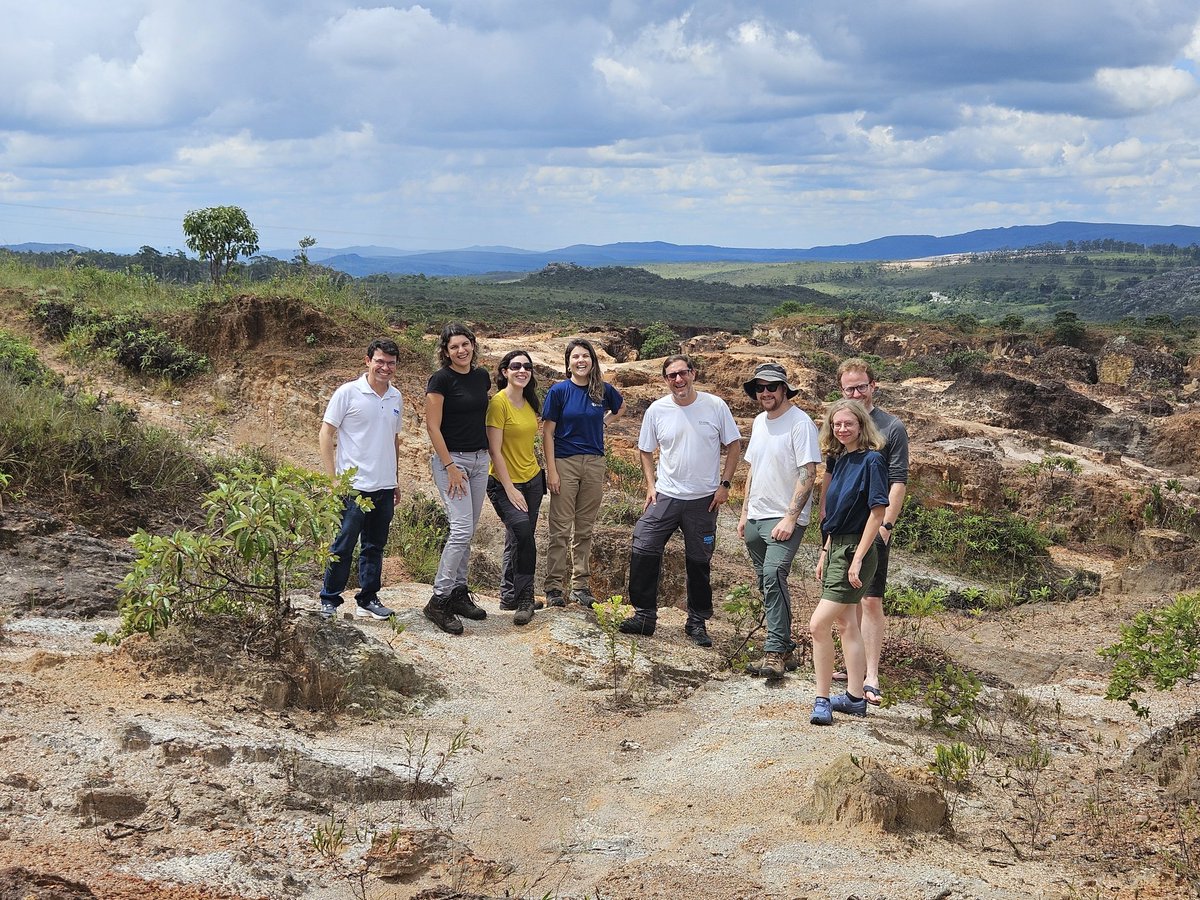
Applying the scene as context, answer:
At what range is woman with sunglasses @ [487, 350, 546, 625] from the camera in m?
5.68

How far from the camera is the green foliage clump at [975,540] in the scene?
10.7 meters

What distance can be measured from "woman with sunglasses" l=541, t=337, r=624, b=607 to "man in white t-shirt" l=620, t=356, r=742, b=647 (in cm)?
42

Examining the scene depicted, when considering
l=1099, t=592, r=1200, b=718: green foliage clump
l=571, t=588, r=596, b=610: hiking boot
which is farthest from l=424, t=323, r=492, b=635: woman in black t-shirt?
l=1099, t=592, r=1200, b=718: green foliage clump

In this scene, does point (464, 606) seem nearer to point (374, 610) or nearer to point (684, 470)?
point (374, 610)

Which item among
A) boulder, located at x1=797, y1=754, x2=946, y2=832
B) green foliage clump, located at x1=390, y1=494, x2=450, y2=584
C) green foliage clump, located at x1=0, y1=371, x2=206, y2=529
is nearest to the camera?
boulder, located at x1=797, y1=754, x2=946, y2=832

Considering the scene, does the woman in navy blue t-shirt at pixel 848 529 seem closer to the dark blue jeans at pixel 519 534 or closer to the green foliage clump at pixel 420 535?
the dark blue jeans at pixel 519 534

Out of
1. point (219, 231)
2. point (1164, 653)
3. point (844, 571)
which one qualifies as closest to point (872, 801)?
point (844, 571)

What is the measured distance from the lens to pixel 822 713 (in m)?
4.66

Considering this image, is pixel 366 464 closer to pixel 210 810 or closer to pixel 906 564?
pixel 210 810

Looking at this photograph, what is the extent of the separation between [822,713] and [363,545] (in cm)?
260

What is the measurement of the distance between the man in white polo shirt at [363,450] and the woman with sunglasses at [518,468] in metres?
0.60

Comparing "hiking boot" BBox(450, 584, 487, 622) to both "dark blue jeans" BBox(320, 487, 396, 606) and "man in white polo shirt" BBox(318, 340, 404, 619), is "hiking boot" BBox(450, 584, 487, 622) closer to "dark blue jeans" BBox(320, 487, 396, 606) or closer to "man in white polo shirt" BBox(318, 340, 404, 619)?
"dark blue jeans" BBox(320, 487, 396, 606)

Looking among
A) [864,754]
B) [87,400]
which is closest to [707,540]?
[864,754]

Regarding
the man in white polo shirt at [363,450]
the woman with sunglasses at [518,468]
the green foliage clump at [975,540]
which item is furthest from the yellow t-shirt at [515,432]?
the green foliage clump at [975,540]
